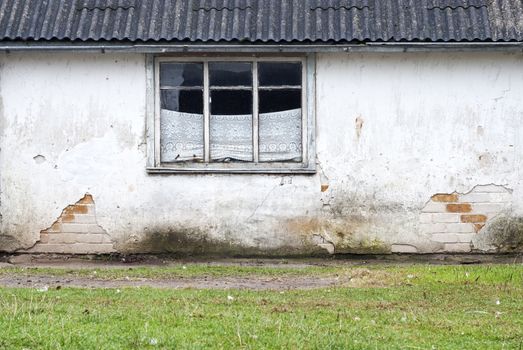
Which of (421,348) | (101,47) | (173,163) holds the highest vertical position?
(101,47)

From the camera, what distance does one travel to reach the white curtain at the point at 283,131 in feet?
45.7

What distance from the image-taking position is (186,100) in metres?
14.0

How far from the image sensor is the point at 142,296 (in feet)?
33.7

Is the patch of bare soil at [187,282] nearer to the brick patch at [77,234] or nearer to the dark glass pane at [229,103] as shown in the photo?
the brick patch at [77,234]

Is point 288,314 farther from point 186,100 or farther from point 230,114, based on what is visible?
point 186,100

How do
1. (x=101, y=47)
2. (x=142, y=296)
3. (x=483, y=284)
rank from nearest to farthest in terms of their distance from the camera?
1. (x=142, y=296)
2. (x=483, y=284)
3. (x=101, y=47)

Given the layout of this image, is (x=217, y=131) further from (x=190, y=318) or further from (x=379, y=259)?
(x=190, y=318)

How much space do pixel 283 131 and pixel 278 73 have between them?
763 mm

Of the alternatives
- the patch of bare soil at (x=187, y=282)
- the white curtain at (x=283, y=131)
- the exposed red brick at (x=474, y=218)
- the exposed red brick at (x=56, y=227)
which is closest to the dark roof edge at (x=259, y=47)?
the white curtain at (x=283, y=131)

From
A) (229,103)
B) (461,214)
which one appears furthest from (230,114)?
(461,214)

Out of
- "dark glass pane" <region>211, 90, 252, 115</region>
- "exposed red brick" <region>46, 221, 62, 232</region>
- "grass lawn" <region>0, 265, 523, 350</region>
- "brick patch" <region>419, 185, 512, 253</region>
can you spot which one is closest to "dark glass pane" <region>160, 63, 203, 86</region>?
"dark glass pane" <region>211, 90, 252, 115</region>

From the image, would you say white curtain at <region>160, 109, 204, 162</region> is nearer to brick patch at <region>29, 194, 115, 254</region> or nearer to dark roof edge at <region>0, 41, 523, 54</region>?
dark roof edge at <region>0, 41, 523, 54</region>

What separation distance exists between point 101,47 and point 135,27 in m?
0.52

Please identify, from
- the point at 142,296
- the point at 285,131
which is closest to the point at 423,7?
the point at 285,131
